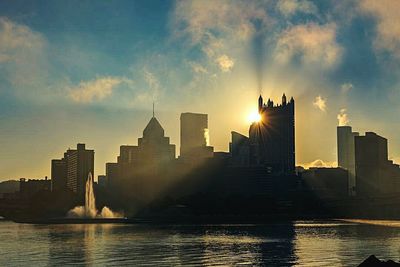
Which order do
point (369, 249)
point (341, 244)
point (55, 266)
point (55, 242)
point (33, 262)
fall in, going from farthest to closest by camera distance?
point (55, 242)
point (341, 244)
point (369, 249)
point (33, 262)
point (55, 266)

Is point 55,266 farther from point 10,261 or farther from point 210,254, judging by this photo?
point 210,254

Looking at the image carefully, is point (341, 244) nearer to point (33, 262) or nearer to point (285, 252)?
point (285, 252)

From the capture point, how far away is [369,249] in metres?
101

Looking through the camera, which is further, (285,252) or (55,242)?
(55,242)

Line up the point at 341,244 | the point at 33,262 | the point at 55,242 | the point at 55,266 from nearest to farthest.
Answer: the point at 55,266, the point at 33,262, the point at 341,244, the point at 55,242

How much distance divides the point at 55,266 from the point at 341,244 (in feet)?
174

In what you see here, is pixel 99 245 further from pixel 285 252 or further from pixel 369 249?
pixel 369 249

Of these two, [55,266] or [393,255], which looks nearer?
[55,266]

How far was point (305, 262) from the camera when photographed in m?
83.4

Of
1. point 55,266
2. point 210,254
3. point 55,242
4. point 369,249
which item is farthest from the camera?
point 55,242

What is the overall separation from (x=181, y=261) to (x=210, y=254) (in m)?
11.0

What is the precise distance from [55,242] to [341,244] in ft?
172

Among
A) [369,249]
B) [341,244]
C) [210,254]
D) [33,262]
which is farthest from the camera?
[341,244]

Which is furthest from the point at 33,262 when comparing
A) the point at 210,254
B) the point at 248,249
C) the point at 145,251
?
the point at 248,249
